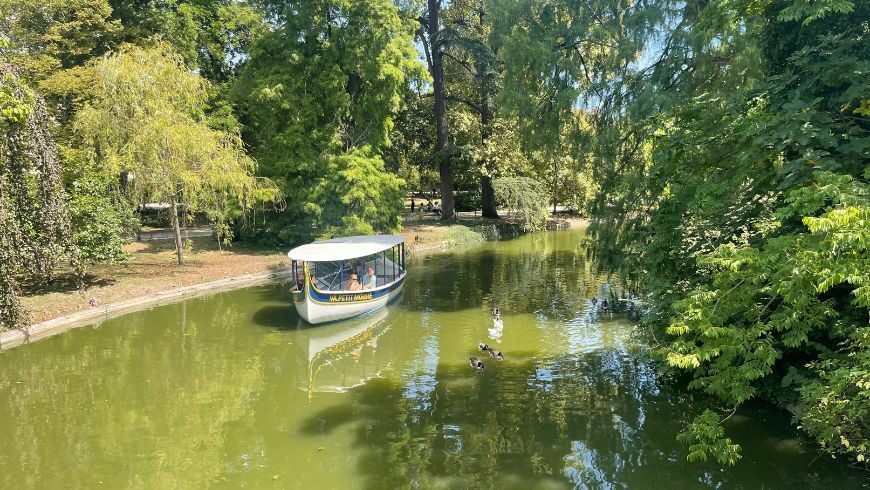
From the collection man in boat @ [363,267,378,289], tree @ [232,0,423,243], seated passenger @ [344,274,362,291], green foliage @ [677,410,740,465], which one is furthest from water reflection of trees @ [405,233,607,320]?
green foliage @ [677,410,740,465]

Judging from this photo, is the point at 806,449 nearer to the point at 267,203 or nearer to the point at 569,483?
the point at 569,483

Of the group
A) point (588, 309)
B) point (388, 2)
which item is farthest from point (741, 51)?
Answer: point (388, 2)

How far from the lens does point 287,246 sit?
99.8 ft

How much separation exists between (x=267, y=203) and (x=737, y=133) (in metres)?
25.8

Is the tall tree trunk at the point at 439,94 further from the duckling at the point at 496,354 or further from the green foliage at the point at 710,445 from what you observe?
the green foliage at the point at 710,445

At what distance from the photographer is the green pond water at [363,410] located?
27.9 feet

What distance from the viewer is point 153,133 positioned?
21.1 meters

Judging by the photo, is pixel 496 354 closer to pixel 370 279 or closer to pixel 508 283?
pixel 370 279

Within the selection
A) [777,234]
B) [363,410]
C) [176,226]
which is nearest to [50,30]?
[176,226]

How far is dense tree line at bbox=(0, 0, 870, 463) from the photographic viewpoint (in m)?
6.37

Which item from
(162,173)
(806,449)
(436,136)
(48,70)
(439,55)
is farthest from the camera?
(436,136)

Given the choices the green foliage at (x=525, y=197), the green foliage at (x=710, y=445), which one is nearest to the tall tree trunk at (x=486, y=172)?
the green foliage at (x=525, y=197)

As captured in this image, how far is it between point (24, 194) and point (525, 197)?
28.4 meters

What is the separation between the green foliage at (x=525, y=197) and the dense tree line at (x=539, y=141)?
161mm
